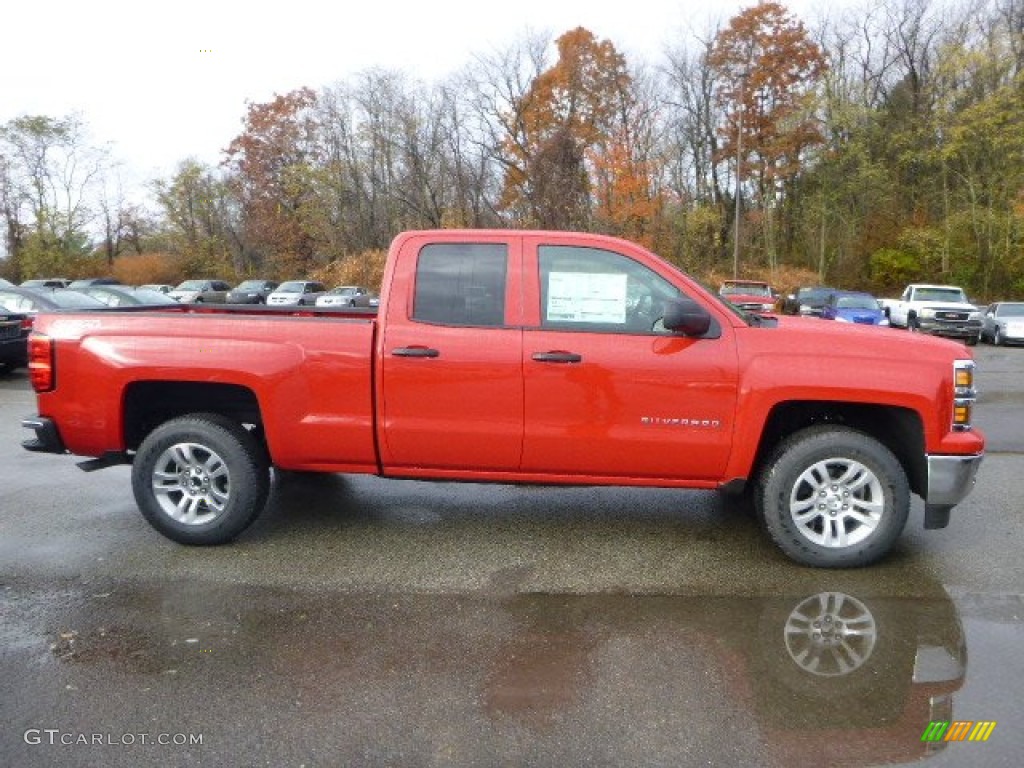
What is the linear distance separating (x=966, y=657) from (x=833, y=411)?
1.62m

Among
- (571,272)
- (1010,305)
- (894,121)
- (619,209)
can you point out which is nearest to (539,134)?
(619,209)

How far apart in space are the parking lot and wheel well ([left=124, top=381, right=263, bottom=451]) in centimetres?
72

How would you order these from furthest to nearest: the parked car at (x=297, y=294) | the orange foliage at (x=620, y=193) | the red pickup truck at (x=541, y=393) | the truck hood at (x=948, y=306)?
the orange foliage at (x=620, y=193) → the parked car at (x=297, y=294) → the truck hood at (x=948, y=306) → the red pickup truck at (x=541, y=393)

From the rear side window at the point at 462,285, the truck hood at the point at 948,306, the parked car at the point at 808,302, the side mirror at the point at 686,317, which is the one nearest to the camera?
the side mirror at the point at 686,317

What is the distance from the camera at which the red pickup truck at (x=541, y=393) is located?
441cm

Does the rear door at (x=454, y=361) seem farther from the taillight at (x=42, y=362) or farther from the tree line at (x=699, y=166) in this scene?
the tree line at (x=699, y=166)

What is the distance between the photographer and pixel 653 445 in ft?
14.8

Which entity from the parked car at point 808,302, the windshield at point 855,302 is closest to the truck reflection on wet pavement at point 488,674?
the windshield at point 855,302

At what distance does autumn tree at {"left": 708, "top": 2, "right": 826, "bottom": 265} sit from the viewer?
145 feet

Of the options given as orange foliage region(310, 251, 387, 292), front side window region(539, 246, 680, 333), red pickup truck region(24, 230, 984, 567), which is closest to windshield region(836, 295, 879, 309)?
red pickup truck region(24, 230, 984, 567)

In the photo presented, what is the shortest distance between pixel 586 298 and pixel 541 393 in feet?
2.06

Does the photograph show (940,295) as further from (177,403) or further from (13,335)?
(177,403)

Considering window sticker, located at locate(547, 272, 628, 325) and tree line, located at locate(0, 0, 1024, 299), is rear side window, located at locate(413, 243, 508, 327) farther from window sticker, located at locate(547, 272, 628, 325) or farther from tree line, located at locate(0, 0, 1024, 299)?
tree line, located at locate(0, 0, 1024, 299)

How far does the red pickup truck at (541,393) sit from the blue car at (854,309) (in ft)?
67.1
